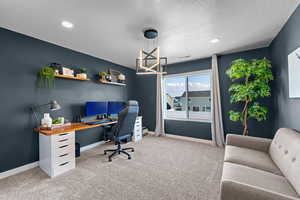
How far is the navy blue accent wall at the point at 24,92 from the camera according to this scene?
2100mm

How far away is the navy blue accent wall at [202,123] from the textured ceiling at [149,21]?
564mm

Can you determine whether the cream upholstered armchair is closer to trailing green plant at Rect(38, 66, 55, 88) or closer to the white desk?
the white desk

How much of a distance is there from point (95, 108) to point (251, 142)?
340 cm

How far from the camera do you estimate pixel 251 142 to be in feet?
6.74

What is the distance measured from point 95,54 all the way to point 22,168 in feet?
9.41

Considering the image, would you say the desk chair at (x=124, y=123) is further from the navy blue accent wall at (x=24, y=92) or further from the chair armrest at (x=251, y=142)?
the chair armrest at (x=251, y=142)

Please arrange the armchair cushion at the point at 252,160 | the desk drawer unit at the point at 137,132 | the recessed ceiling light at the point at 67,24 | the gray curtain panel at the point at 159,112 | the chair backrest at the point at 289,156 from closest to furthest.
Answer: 1. the chair backrest at the point at 289,156
2. the armchair cushion at the point at 252,160
3. the recessed ceiling light at the point at 67,24
4. the desk drawer unit at the point at 137,132
5. the gray curtain panel at the point at 159,112

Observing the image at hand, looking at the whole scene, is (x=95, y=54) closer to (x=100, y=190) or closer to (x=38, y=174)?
(x=38, y=174)

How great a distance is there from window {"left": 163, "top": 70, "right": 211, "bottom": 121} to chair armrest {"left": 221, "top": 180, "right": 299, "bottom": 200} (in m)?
2.99

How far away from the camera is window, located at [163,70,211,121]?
383 cm

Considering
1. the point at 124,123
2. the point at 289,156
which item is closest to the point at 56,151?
the point at 124,123

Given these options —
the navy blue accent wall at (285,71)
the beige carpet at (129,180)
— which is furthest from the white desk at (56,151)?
the navy blue accent wall at (285,71)

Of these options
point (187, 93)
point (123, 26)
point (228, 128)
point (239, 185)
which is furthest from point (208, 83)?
point (239, 185)

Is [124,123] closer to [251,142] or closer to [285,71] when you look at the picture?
[251,142]
